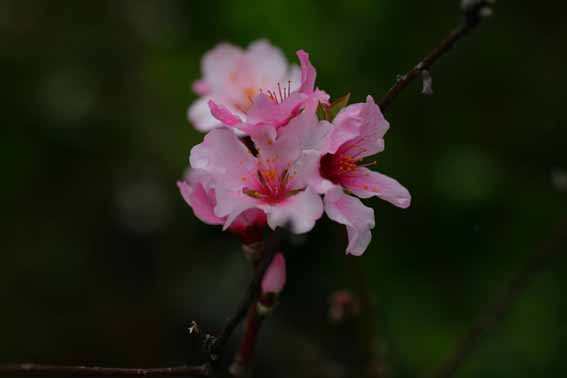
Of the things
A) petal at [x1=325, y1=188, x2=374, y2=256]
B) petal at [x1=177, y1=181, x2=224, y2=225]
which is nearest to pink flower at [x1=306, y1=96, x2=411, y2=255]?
petal at [x1=325, y1=188, x2=374, y2=256]

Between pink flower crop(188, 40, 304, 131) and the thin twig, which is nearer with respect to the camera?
the thin twig

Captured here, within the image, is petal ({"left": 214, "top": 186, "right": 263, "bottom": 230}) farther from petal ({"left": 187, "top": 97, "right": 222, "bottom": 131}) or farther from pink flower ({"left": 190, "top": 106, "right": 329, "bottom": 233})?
petal ({"left": 187, "top": 97, "right": 222, "bottom": 131})

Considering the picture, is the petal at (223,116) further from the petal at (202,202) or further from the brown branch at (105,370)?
the brown branch at (105,370)

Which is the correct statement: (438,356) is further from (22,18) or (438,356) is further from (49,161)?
(22,18)

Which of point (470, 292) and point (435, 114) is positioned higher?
point (435, 114)

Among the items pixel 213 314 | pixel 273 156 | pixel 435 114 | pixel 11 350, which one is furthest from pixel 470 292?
pixel 11 350

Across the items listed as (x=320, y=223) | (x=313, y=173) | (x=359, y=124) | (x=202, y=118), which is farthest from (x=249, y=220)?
(x=320, y=223)
